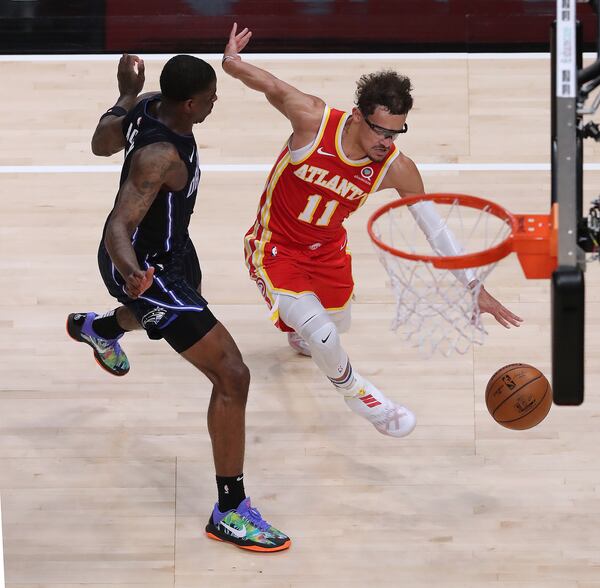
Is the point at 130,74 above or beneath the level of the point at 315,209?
above

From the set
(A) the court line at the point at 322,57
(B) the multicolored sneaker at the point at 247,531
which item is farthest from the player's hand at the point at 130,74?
(A) the court line at the point at 322,57

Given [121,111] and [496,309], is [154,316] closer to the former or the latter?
[121,111]

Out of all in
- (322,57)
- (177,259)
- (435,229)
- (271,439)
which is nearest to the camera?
(435,229)

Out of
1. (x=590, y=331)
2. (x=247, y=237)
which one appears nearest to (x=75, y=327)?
(x=247, y=237)

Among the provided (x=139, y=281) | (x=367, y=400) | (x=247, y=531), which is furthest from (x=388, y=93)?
(x=247, y=531)

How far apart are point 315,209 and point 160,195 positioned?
0.79 m

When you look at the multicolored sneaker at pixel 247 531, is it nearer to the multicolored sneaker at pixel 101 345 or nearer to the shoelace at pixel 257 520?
the shoelace at pixel 257 520

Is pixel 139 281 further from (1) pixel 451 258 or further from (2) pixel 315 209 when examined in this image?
(1) pixel 451 258

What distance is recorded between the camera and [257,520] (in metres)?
5.63

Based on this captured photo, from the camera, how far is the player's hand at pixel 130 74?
19.6 ft

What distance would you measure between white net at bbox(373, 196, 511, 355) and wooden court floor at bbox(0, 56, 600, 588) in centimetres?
17

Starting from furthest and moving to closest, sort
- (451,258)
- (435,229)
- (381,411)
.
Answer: (381,411) < (435,229) < (451,258)

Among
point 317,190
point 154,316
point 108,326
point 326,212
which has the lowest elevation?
point 108,326

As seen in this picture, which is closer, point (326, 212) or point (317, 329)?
point (317, 329)
